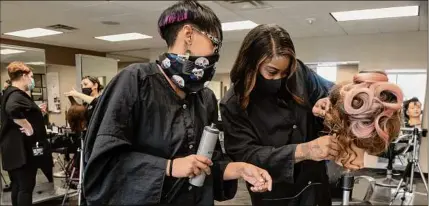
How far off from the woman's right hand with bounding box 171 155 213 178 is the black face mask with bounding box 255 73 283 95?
30 cm

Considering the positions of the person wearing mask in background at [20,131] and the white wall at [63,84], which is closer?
the white wall at [63,84]

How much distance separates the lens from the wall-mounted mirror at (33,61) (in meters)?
2.77

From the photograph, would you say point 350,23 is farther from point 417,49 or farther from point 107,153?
point 107,153

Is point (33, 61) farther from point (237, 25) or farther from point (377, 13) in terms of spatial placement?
point (377, 13)

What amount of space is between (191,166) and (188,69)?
0.82 ft

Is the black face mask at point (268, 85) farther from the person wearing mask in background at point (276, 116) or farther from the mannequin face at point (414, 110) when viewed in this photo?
the mannequin face at point (414, 110)

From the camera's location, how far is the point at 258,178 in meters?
0.75

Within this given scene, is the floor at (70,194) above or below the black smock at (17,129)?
below

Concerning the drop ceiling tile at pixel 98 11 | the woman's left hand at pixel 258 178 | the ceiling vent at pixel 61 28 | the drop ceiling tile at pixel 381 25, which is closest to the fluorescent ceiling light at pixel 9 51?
the ceiling vent at pixel 61 28

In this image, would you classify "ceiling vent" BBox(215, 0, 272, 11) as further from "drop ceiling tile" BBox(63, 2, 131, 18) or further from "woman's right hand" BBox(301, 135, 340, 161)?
"woman's right hand" BBox(301, 135, 340, 161)

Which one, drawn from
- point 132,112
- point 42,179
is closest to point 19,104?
point 42,179

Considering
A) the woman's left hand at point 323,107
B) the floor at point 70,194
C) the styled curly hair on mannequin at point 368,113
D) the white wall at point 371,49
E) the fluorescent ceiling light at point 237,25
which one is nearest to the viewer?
the styled curly hair on mannequin at point 368,113

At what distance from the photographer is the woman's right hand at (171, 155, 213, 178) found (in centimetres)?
72

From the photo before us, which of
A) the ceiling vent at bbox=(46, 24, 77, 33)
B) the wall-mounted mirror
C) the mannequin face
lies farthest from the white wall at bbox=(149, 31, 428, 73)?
the wall-mounted mirror
